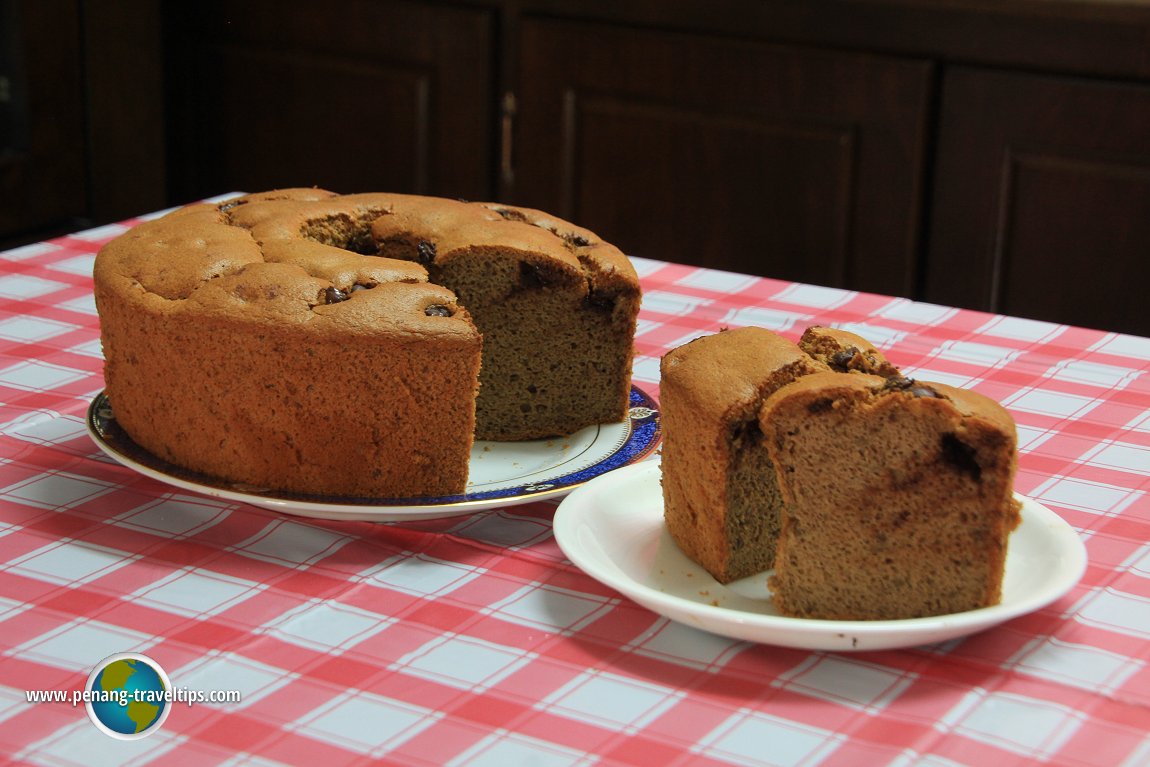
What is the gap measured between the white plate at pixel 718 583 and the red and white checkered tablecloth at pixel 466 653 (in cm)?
5

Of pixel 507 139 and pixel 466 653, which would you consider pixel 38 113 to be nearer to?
pixel 507 139

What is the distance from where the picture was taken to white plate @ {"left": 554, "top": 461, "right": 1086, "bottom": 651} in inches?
54.7

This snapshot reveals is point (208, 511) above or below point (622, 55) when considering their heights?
below

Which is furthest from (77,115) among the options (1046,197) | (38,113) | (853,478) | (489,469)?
(853,478)

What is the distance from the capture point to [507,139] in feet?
14.9

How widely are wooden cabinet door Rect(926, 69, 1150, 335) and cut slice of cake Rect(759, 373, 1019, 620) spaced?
252 centimetres

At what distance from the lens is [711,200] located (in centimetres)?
427

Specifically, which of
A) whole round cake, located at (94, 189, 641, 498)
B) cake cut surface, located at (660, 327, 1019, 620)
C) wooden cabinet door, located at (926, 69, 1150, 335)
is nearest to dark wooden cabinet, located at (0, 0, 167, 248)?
wooden cabinet door, located at (926, 69, 1150, 335)

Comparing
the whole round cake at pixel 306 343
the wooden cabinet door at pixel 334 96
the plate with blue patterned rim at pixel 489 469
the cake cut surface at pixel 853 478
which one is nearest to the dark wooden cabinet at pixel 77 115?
the wooden cabinet door at pixel 334 96

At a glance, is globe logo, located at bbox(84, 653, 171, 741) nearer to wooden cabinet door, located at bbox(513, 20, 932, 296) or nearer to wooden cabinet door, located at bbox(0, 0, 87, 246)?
wooden cabinet door, located at bbox(513, 20, 932, 296)

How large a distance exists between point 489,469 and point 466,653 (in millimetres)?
563

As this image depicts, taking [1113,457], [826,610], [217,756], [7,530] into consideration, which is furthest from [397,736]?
[1113,457]

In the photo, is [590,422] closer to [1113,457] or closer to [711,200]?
[1113,457]

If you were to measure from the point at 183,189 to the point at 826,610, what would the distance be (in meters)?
4.22
